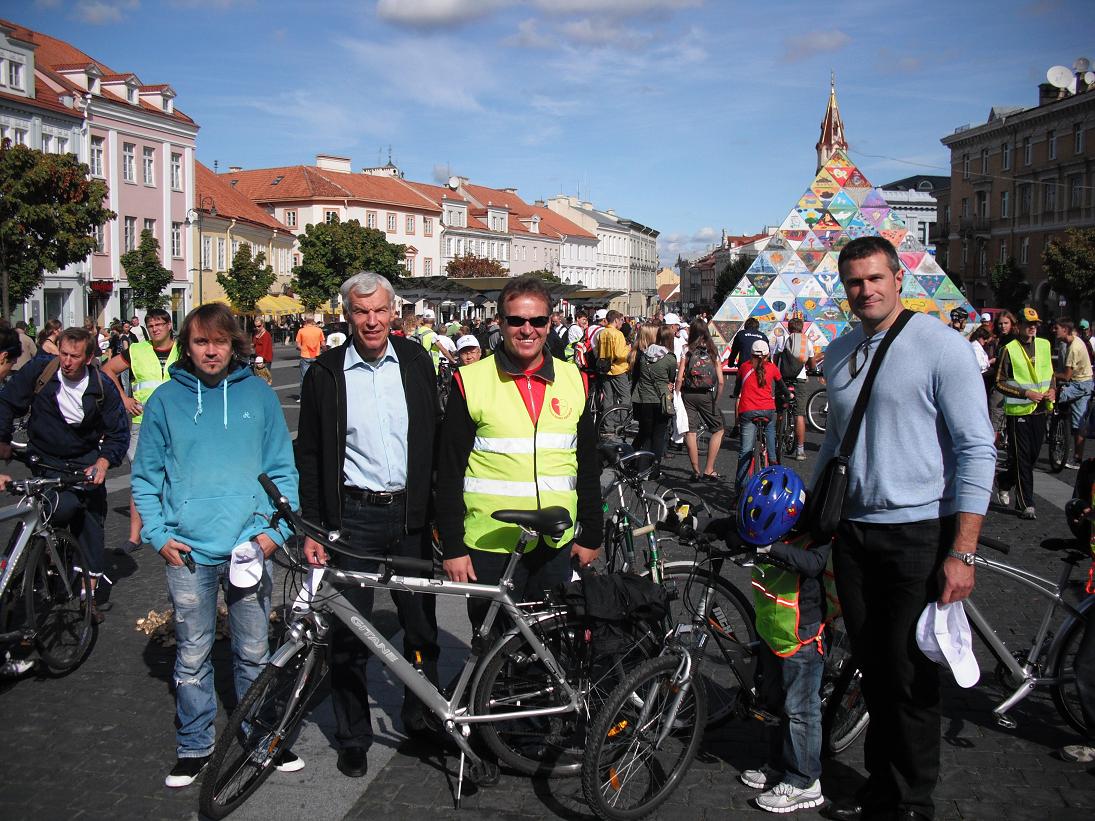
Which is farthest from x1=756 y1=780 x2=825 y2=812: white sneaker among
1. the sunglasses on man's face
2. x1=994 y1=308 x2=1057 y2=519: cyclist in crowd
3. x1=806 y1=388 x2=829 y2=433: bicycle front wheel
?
x1=806 y1=388 x2=829 y2=433: bicycle front wheel

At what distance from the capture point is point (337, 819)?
3656 millimetres

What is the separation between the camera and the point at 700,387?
10969 mm

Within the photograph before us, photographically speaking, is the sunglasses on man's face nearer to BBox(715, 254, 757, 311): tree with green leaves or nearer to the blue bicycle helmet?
the blue bicycle helmet

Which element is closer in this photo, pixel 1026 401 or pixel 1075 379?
pixel 1026 401

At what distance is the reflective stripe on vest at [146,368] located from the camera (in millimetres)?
7391

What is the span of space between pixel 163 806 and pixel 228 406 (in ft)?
5.34

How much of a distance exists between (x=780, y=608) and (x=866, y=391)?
0.91 m

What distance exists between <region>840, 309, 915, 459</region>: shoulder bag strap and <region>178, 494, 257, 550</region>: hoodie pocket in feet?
7.99

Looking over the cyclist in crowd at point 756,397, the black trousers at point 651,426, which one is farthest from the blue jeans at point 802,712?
the black trousers at point 651,426

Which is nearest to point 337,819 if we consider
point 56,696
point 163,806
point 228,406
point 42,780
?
point 163,806

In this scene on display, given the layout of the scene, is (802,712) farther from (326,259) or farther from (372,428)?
(326,259)

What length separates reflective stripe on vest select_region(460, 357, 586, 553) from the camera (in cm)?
383

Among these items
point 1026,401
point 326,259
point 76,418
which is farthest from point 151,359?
point 326,259

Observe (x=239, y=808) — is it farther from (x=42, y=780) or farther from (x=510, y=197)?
(x=510, y=197)
